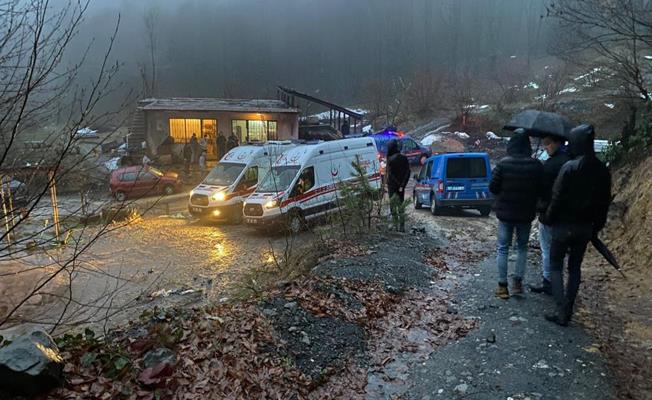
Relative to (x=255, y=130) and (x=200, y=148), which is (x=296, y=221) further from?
(x=255, y=130)

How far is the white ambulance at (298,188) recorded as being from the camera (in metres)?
12.8

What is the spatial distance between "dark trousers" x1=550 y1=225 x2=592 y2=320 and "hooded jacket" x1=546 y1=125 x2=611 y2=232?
0.09 metres

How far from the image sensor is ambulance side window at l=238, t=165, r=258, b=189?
15.5m

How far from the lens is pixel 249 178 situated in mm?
15641

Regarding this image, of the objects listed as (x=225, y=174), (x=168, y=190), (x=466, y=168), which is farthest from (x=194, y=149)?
(x=466, y=168)

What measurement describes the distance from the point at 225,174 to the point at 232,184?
28.6 inches

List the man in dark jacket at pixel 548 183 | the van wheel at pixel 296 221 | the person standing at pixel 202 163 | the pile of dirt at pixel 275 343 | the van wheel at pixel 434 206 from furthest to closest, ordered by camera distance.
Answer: the person standing at pixel 202 163, the van wheel at pixel 434 206, the van wheel at pixel 296 221, the man in dark jacket at pixel 548 183, the pile of dirt at pixel 275 343

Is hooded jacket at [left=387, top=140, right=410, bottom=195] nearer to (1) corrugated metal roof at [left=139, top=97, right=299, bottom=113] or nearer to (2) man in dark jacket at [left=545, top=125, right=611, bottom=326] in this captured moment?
(2) man in dark jacket at [left=545, top=125, right=611, bottom=326]

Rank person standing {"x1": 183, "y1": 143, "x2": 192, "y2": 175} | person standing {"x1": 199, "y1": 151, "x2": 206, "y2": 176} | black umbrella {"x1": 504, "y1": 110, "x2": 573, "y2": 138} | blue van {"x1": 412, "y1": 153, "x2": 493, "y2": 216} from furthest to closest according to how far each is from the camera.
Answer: person standing {"x1": 199, "y1": 151, "x2": 206, "y2": 176}, person standing {"x1": 183, "y1": 143, "x2": 192, "y2": 175}, blue van {"x1": 412, "y1": 153, "x2": 493, "y2": 216}, black umbrella {"x1": 504, "y1": 110, "x2": 573, "y2": 138}

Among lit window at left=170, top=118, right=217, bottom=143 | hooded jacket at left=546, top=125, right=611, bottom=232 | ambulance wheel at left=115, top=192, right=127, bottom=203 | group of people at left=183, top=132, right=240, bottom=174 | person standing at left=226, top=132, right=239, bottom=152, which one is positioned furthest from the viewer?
lit window at left=170, top=118, right=217, bottom=143

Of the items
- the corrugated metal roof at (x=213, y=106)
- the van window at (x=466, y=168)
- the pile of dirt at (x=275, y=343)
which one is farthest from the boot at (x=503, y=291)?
the corrugated metal roof at (x=213, y=106)

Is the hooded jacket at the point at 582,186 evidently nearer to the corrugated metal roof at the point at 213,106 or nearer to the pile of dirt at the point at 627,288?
the pile of dirt at the point at 627,288

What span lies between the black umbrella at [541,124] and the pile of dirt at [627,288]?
1996 millimetres

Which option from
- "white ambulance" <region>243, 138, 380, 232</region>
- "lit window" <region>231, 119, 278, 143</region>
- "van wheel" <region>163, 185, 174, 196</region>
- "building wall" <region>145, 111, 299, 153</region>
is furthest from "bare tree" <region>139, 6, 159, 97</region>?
"white ambulance" <region>243, 138, 380, 232</region>
